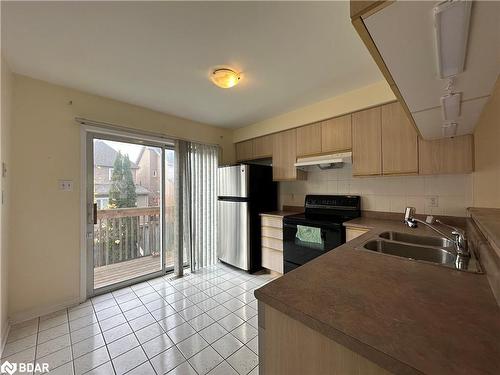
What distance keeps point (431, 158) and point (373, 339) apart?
2.15 m

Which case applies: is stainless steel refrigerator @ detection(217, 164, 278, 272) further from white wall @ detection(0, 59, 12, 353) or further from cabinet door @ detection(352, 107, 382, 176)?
white wall @ detection(0, 59, 12, 353)

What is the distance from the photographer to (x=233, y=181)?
3.30 metres

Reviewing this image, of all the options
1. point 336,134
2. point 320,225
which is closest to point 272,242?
point 320,225

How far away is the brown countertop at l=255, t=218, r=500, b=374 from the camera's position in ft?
1.55

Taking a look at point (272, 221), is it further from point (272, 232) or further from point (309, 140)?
point (309, 140)

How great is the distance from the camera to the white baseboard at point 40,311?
6.59ft

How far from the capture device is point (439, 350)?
49cm

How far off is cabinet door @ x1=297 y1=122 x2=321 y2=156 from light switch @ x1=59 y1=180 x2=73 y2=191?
9.14 ft

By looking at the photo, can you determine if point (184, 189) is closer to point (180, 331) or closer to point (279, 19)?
point (180, 331)

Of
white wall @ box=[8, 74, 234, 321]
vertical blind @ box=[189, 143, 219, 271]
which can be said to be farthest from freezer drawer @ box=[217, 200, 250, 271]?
white wall @ box=[8, 74, 234, 321]

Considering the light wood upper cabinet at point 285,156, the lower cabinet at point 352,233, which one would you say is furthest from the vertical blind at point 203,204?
the lower cabinet at point 352,233

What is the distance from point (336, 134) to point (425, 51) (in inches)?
79.0
